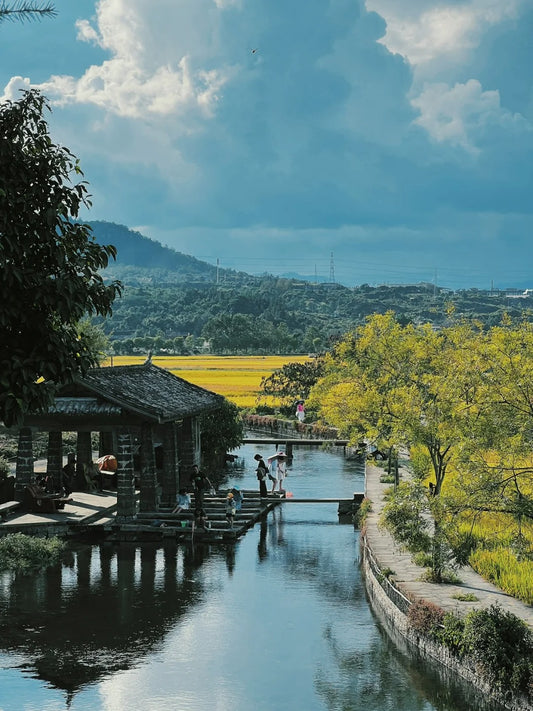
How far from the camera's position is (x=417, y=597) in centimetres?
2028

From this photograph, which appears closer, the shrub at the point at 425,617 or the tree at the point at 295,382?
the shrub at the point at 425,617

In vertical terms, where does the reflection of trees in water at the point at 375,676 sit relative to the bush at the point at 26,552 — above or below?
below

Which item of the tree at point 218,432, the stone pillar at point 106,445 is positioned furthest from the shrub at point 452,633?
the tree at point 218,432

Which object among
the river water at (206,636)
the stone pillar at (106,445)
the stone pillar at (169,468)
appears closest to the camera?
the river water at (206,636)

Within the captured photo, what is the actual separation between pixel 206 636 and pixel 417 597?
14.7 ft

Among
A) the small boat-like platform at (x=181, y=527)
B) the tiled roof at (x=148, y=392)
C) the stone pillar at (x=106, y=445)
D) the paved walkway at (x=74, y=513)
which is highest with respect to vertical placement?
the tiled roof at (x=148, y=392)

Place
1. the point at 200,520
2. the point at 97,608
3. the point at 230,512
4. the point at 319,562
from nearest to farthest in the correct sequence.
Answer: the point at 97,608 → the point at 319,562 → the point at 200,520 → the point at 230,512

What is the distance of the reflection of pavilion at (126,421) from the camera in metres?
30.3

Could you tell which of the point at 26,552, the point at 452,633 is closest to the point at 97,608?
the point at 26,552

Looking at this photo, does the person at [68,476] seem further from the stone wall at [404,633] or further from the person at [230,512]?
the stone wall at [404,633]

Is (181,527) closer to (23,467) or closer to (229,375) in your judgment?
(23,467)

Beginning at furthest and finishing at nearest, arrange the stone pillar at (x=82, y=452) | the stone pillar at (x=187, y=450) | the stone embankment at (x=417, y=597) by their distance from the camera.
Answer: the stone pillar at (x=187, y=450)
the stone pillar at (x=82, y=452)
the stone embankment at (x=417, y=597)

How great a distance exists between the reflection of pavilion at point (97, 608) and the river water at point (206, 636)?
42 millimetres

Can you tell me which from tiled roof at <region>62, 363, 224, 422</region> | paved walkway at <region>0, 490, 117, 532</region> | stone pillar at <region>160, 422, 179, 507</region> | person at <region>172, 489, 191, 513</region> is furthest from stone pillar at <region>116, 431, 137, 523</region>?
stone pillar at <region>160, 422, 179, 507</region>
